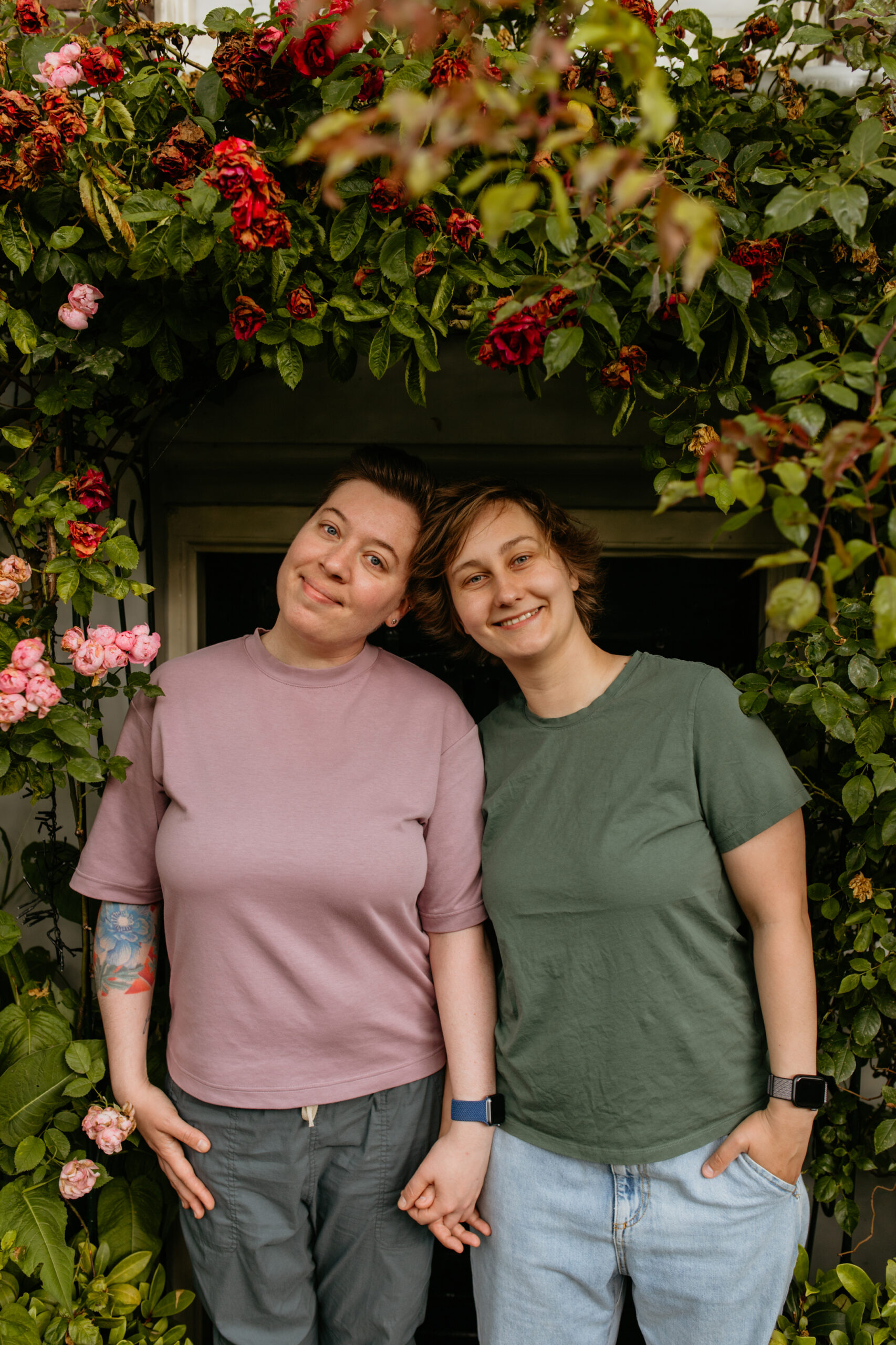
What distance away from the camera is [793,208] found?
112cm

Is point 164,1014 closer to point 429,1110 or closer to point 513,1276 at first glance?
point 429,1110

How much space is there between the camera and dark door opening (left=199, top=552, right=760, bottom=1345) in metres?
2.11

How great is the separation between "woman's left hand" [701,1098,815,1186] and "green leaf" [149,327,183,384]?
1497 millimetres

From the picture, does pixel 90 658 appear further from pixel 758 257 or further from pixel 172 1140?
pixel 758 257

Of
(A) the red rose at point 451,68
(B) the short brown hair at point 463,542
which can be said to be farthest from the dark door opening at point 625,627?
(A) the red rose at point 451,68

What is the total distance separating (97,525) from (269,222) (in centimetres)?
56

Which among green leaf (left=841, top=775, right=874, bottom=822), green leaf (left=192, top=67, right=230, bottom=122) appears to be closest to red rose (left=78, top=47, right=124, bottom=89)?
green leaf (left=192, top=67, right=230, bottom=122)

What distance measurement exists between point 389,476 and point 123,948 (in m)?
0.94

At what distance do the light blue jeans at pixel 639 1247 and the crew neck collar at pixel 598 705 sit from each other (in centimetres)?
68

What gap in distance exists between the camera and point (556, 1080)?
1343mm

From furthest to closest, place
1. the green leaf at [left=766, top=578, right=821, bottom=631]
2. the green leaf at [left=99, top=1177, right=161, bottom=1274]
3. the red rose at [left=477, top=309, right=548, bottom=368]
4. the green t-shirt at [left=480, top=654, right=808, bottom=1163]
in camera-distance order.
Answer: the green leaf at [left=99, top=1177, right=161, bottom=1274], the green t-shirt at [left=480, top=654, right=808, bottom=1163], the red rose at [left=477, top=309, right=548, bottom=368], the green leaf at [left=766, top=578, right=821, bottom=631]

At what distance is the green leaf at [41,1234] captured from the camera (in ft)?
4.62

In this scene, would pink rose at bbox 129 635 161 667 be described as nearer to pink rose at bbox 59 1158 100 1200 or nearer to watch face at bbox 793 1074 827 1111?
pink rose at bbox 59 1158 100 1200

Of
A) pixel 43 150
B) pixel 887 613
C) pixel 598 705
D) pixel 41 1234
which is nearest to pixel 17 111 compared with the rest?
pixel 43 150
